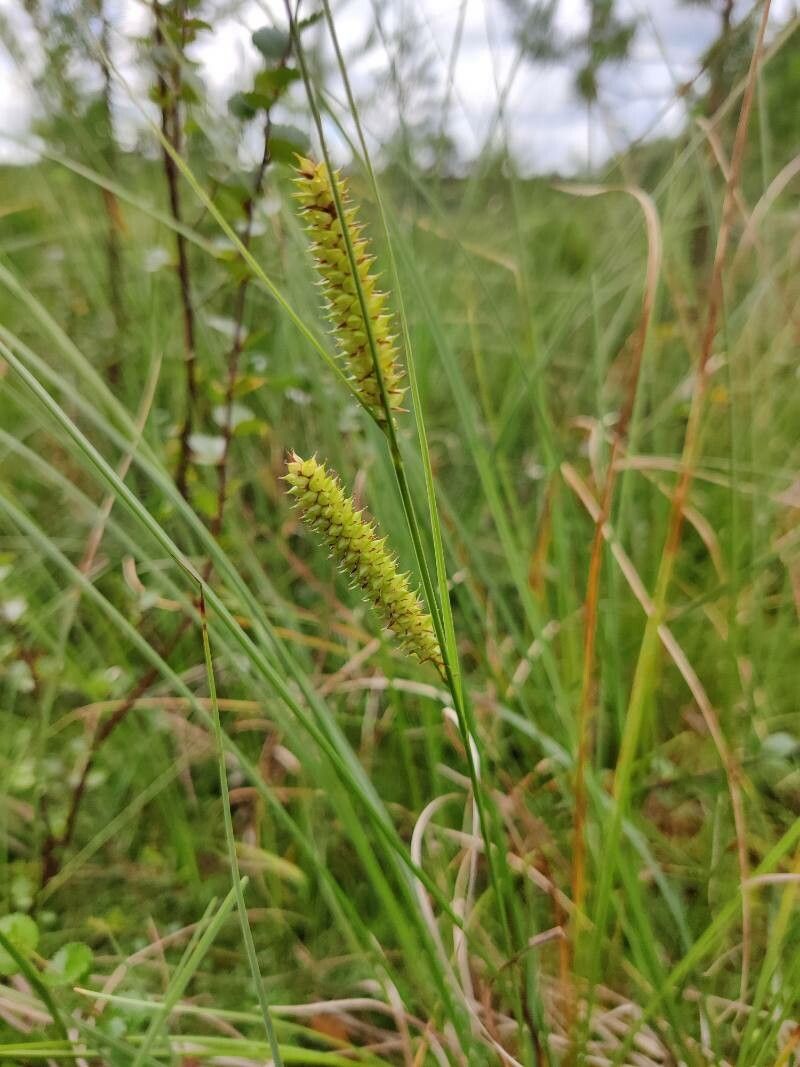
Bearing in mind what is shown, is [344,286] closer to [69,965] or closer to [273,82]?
[273,82]

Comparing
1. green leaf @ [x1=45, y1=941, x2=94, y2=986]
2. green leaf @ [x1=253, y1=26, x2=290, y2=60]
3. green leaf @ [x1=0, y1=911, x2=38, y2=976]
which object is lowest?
green leaf @ [x1=45, y1=941, x2=94, y2=986]

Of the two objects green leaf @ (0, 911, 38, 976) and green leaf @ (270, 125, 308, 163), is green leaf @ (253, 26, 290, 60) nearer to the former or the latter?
green leaf @ (270, 125, 308, 163)

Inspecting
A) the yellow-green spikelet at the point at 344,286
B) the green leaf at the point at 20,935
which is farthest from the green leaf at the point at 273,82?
the green leaf at the point at 20,935

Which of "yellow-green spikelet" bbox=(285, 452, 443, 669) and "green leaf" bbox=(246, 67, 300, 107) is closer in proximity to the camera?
"yellow-green spikelet" bbox=(285, 452, 443, 669)

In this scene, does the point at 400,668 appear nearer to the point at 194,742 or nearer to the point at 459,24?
the point at 194,742

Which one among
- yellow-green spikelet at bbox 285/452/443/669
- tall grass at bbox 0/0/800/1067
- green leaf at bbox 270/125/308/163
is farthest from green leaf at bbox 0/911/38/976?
green leaf at bbox 270/125/308/163

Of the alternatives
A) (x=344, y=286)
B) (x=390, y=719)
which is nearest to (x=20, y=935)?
(x=390, y=719)
